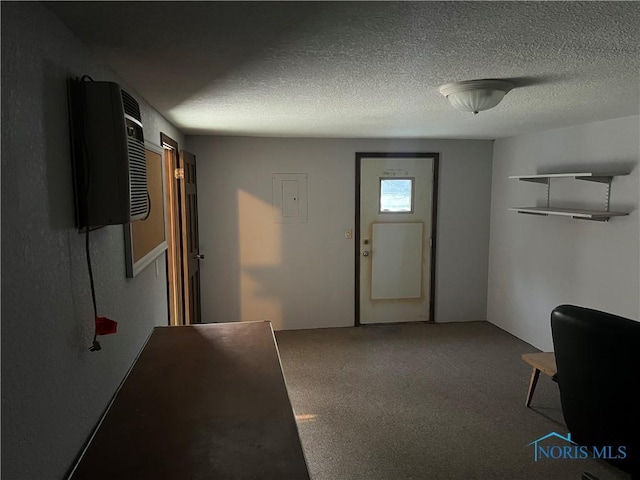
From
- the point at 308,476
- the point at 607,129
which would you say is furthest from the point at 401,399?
the point at 607,129

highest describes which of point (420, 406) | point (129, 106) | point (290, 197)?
point (129, 106)

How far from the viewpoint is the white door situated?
5047mm

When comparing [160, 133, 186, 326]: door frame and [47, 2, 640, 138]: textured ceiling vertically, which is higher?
[47, 2, 640, 138]: textured ceiling

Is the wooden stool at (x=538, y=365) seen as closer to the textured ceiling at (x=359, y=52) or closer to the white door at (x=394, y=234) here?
the textured ceiling at (x=359, y=52)

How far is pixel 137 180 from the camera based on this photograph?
1.79m

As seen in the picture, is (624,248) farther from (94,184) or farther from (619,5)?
(94,184)

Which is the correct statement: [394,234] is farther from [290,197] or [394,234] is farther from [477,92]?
[477,92]

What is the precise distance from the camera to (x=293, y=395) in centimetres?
353

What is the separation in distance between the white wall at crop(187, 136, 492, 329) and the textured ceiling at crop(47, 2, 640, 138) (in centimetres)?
179

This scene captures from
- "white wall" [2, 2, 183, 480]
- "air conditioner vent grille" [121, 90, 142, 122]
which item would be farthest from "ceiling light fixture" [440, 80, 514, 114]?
"white wall" [2, 2, 183, 480]

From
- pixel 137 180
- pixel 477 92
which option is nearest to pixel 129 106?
pixel 137 180

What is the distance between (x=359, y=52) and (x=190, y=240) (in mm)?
2784

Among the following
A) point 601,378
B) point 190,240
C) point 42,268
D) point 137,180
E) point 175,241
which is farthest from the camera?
point 190,240

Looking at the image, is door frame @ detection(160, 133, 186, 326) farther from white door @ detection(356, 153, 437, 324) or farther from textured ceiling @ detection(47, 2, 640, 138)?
white door @ detection(356, 153, 437, 324)
